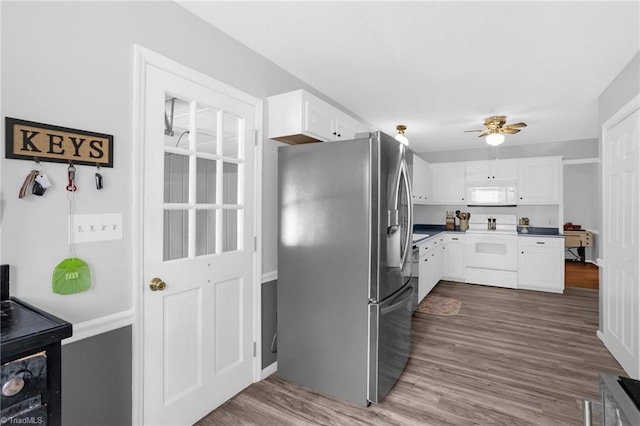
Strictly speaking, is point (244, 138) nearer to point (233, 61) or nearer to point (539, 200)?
point (233, 61)

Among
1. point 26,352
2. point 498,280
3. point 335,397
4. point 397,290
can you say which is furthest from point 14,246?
point 498,280

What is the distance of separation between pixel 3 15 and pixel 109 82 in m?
0.39

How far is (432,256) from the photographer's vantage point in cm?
493

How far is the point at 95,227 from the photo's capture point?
1.50 m

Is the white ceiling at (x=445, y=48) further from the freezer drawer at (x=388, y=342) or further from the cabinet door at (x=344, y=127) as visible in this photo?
the freezer drawer at (x=388, y=342)

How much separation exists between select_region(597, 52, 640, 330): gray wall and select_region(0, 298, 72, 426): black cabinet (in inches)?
146

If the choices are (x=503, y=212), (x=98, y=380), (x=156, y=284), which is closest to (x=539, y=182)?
(x=503, y=212)

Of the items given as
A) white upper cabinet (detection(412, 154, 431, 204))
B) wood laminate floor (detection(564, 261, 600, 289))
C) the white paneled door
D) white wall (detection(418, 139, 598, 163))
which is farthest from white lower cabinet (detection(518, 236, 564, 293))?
the white paneled door

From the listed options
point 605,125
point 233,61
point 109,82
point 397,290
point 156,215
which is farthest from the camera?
point 605,125

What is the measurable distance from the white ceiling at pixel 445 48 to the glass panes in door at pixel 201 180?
634mm

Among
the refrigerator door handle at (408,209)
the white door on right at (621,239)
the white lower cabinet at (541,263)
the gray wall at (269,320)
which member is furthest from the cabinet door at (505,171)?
the gray wall at (269,320)

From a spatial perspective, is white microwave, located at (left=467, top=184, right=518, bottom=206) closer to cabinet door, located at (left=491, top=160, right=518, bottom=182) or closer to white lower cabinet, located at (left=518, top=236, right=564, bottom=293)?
cabinet door, located at (left=491, top=160, right=518, bottom=182)

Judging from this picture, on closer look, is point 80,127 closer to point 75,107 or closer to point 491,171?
point 75,107

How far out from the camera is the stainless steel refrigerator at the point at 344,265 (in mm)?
2152
